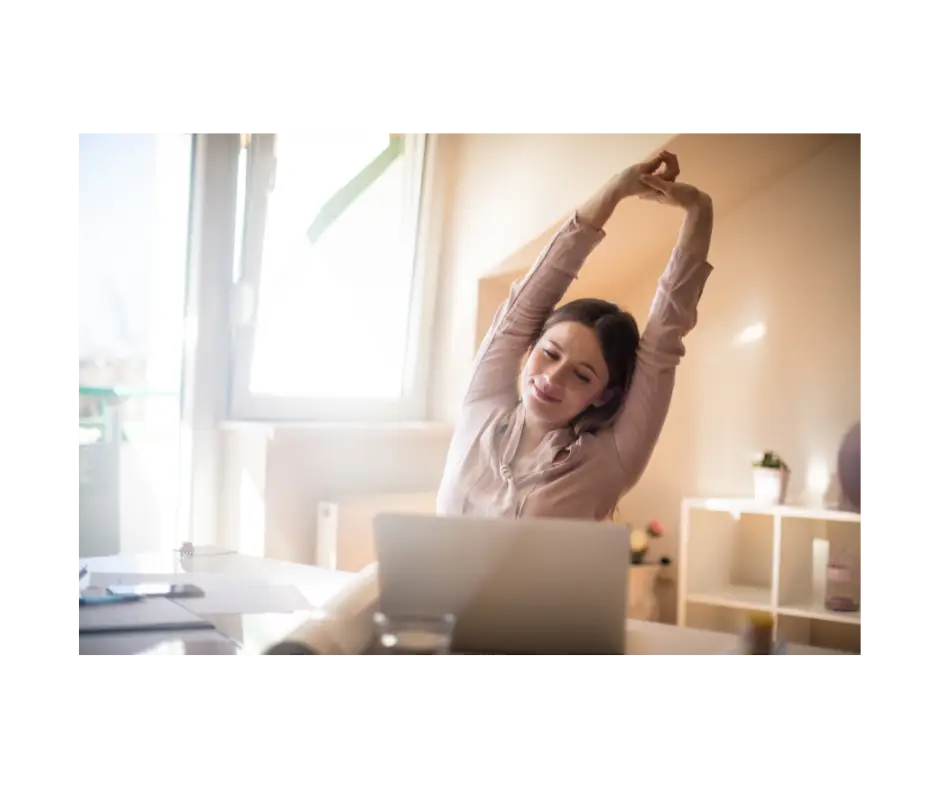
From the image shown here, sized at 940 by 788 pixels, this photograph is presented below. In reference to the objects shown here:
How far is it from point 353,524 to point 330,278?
66 centimetres

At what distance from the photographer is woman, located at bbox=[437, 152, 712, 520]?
1544mm

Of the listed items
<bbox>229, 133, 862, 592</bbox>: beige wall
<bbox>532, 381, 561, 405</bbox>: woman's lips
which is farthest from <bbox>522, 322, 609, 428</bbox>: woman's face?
<bbox>229, 133, 862, 592</bbox>: beige wall

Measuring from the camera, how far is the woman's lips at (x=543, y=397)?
1563mm

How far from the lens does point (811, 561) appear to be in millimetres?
1756

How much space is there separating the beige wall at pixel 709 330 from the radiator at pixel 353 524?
4 centimetres

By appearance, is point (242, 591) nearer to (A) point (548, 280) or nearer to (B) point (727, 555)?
(A) point (548, 280)

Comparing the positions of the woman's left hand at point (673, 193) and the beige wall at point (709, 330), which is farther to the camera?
the beige wall at point (709, 330)

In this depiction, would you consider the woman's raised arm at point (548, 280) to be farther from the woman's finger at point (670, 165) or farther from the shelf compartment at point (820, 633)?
the shelf compartment at point (820, 633)

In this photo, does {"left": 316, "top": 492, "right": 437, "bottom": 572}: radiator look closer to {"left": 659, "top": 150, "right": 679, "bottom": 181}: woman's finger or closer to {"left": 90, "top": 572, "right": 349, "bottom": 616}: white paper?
{"left": 90, "top": 572, "right": 349, "bottom": 616}: white paper

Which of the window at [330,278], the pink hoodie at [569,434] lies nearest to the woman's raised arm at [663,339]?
the pink hoodie at [569,434]

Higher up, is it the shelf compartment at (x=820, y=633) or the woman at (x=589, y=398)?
the woman at (x=589, y=398)

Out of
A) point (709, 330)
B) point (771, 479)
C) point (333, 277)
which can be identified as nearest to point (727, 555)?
point (771, 479)
